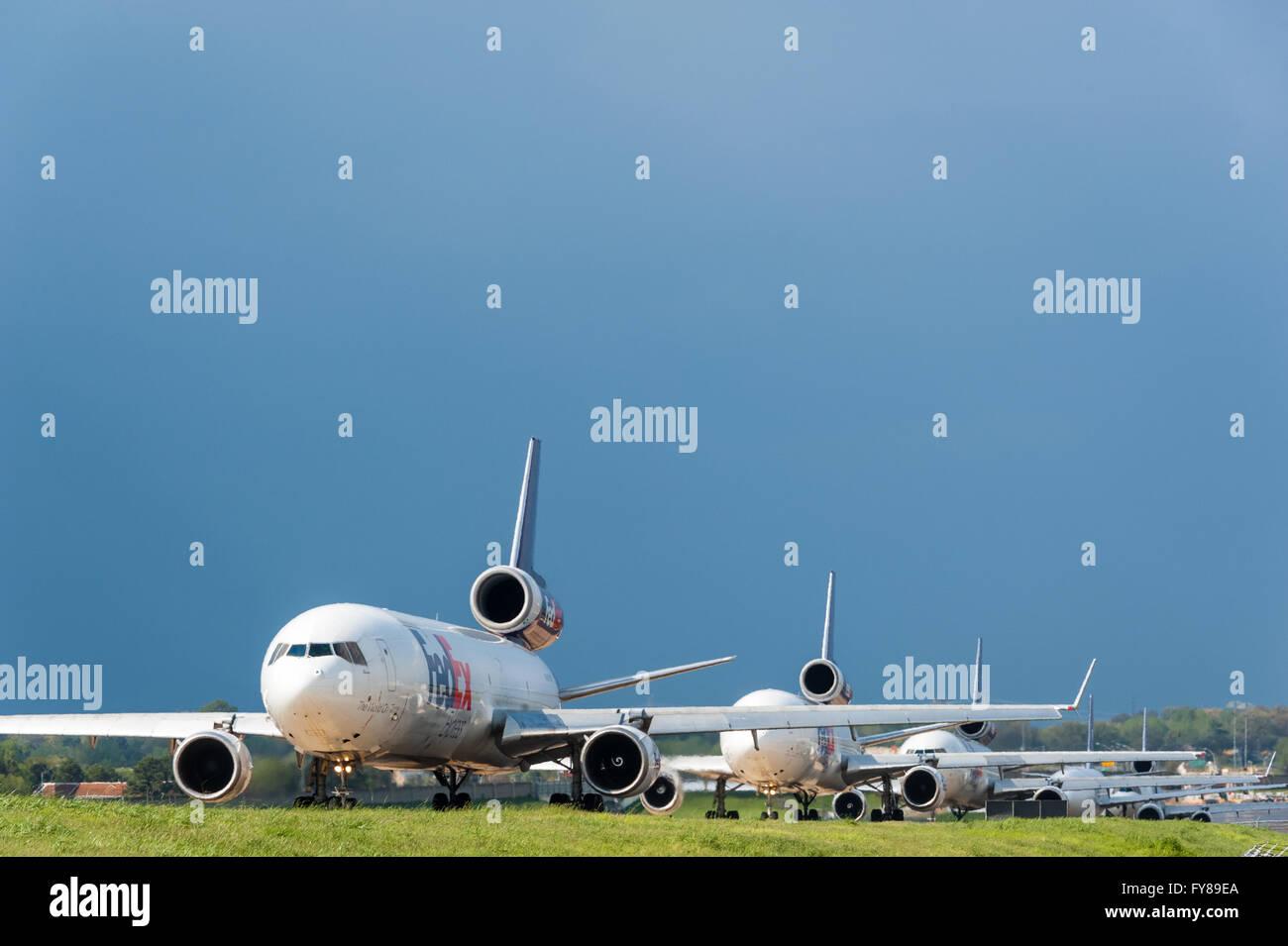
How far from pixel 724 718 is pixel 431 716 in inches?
297

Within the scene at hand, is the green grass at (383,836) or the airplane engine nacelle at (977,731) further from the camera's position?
the airplane engine nacelle at (977,731)

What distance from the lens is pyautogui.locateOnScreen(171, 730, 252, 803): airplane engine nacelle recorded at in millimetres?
24281

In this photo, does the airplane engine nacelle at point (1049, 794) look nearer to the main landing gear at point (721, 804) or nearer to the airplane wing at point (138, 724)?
the main landing gear at point (721, 804)

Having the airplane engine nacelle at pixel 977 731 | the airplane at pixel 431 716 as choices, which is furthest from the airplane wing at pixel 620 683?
the airplane engine nacelle at pixel 977 731

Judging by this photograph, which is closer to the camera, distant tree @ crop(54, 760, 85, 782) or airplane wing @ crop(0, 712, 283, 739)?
airplane wing @ crop(0, 712, 283, 739)

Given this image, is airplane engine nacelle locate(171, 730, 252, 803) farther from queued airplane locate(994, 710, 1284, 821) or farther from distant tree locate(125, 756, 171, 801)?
queued airplane locate(994, 710, 1284, 821)

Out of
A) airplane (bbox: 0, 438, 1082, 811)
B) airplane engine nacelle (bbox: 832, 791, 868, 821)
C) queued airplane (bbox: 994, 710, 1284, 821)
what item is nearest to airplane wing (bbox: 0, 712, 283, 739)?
airplane (bbox: 0, 438, 1082, 811)

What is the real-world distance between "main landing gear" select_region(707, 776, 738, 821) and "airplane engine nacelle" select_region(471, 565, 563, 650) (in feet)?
36.5

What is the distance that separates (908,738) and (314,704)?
141 feet

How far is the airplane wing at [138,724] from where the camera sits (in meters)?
27.2

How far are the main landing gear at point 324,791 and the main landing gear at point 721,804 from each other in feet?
64.7

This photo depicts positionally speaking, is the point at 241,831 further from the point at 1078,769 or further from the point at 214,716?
the point at 1078,769

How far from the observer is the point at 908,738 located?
62.2 m
